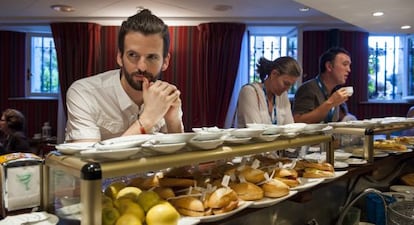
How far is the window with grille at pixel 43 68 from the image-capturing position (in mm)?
6043

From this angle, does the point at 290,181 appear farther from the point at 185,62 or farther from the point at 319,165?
the point at 185,62

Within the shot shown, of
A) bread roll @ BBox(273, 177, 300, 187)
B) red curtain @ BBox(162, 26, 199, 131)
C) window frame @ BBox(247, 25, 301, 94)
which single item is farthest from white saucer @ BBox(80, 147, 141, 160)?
window frame @ BBox(247, 25, 301, 94)

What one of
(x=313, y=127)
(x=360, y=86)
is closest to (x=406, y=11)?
(x=313, y=127)

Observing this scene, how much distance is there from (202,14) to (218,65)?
811 millimetres

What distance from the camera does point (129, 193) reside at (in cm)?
100

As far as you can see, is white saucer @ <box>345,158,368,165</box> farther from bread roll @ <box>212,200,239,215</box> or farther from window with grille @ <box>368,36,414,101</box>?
window with grille @ <box>368,36,414,101</box>

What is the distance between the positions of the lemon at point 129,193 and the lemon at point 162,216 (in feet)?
0.33

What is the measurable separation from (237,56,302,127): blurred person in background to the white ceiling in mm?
885

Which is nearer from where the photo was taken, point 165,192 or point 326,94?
point 165,192

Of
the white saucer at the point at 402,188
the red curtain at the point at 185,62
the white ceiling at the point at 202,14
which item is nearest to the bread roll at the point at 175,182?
the white saucer at the point at 402,188

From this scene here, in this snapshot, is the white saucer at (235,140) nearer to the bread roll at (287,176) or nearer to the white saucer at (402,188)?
the bread roll at (287,176)

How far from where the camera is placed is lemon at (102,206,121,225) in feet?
2.79

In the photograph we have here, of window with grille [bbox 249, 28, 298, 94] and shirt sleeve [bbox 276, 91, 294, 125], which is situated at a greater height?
window with grille [bbox 249, 28, 298, 94]

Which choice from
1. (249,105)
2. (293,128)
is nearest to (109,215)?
(293,128)
